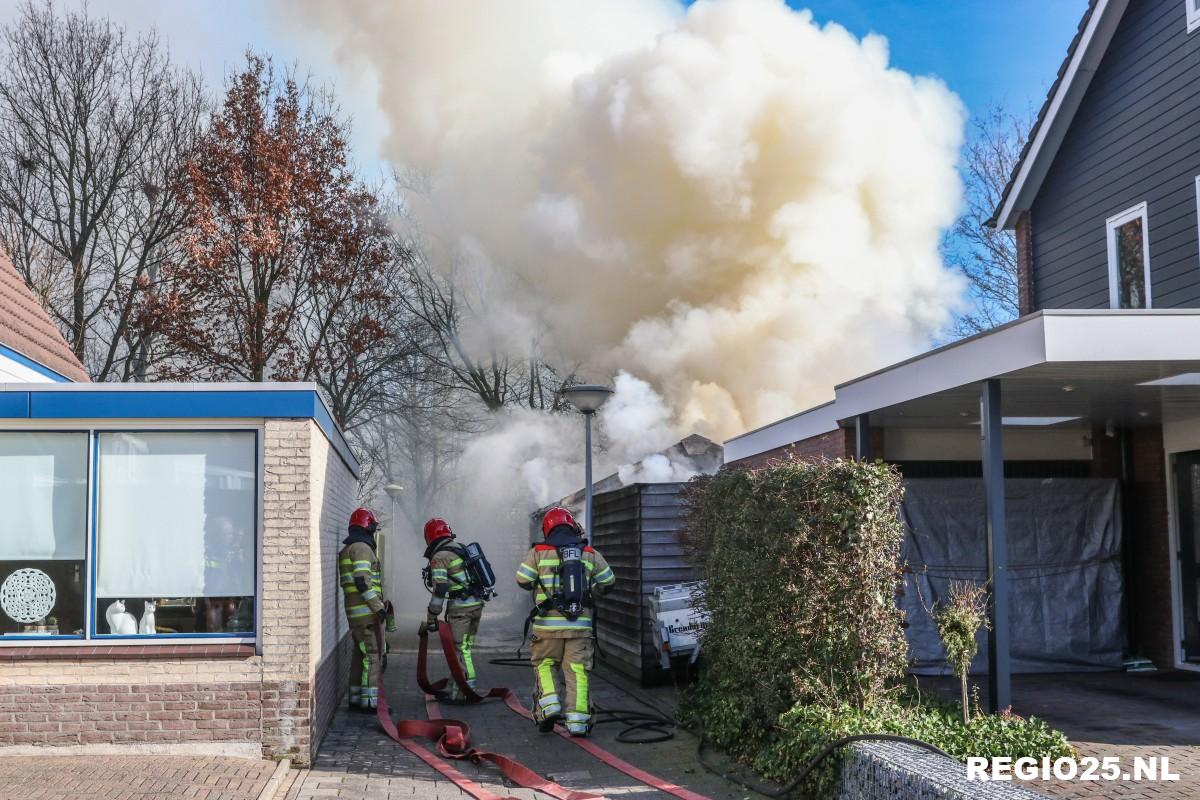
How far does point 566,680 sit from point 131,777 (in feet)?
11.6

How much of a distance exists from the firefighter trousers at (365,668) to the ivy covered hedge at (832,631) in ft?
13.9

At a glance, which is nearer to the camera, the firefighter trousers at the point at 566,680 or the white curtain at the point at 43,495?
the white curtain at the point at 43,495

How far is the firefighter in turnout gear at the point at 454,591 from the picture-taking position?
37.6ft

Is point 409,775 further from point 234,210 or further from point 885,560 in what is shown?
point 234,210

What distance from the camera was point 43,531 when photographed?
27.2 ft

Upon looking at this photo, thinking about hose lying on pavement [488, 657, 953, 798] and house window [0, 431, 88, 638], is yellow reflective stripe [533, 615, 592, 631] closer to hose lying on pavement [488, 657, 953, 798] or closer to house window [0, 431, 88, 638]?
hose lying on pavement [488, 657, 953, 798]

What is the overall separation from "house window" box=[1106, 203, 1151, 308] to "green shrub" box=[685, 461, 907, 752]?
735 cm

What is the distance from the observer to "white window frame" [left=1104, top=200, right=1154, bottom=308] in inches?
516

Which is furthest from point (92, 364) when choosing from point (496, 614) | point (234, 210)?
point (496, 614)

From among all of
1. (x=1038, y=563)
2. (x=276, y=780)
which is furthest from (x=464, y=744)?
(x=1038, y=563)

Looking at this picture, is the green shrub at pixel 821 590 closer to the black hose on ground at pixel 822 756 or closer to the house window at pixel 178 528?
the black hose on ground at pixel 822 756

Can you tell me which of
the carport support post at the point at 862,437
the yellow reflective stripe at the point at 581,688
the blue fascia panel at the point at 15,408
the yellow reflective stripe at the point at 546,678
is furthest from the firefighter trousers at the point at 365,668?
the carport support post at the point at 862,437

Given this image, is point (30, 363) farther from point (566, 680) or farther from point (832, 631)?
point (832, 631)

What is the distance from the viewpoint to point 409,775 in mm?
8016
